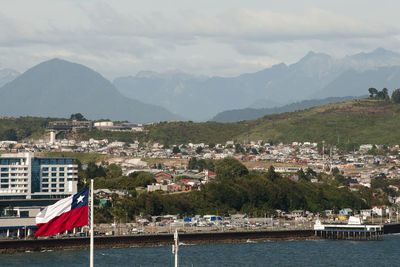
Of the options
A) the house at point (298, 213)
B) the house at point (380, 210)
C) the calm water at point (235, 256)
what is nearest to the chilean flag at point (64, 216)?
the calm water at point (235, 256)

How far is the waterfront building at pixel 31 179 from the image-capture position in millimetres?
153125

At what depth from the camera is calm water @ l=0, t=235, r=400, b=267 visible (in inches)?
4358

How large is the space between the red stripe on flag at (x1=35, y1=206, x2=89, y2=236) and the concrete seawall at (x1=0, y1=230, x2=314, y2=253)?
76.7m

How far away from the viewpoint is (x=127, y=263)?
110 meters

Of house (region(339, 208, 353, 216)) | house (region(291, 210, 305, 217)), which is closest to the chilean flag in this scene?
house (region(291, 210, 305, 217))

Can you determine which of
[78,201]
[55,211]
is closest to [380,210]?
[78,201]

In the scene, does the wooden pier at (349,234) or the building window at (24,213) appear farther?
the wooden pier at (349,234)

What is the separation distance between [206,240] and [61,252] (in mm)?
26586

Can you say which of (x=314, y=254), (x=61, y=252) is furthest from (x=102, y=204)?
(x=314, y=254)

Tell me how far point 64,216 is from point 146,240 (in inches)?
3426

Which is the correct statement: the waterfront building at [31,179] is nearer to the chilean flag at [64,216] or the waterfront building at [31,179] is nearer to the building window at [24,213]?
the building window at [24,213]

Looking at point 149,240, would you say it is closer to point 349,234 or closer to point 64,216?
point 349,234

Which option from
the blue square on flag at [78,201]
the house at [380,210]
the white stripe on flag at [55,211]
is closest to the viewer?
the white stripe on flag at [55,211]

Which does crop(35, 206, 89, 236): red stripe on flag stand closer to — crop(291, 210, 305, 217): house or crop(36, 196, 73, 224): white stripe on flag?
crop(36, 196, 73, 224): white stripe on flag
